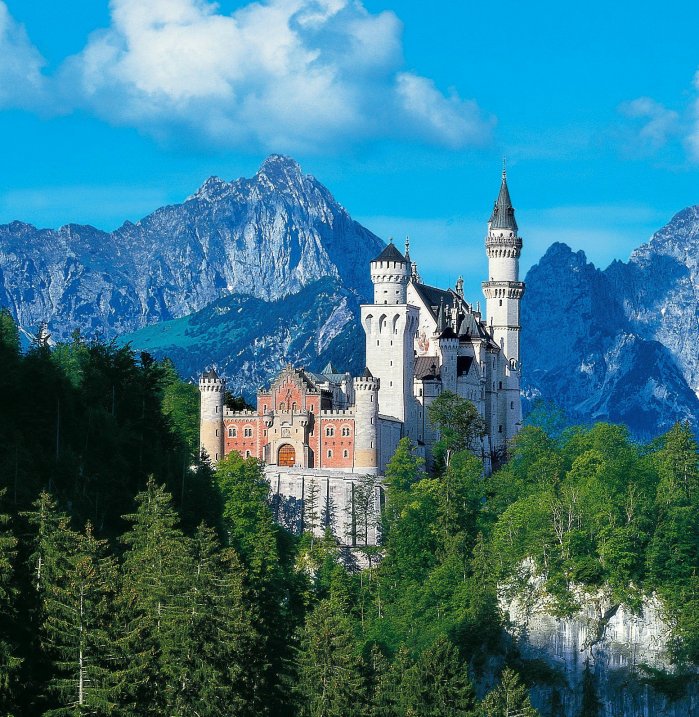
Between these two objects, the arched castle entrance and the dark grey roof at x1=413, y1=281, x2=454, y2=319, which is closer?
the arched castle entrance

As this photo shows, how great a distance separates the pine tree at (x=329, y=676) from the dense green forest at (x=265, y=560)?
0.37 feet

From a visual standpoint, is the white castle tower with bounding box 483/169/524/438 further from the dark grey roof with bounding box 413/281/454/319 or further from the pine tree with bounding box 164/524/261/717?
the pine tree with bounding box 164/524/261/717

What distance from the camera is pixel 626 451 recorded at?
13712cm

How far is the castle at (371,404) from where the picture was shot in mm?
140500

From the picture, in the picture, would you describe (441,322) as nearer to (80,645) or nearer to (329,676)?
(329,676)

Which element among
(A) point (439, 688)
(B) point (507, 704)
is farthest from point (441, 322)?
(B) point (507, 704)

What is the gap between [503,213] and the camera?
171750 mm

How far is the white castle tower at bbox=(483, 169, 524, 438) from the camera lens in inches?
6422

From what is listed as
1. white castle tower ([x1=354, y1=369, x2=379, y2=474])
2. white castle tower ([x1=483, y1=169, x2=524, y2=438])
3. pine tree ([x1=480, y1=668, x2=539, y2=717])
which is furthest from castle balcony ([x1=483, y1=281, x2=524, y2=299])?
pine tree ([x1=480, y1=668, x2=539, y2=717])

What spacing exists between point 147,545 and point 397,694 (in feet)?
45.3

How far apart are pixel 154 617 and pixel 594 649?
164 ft

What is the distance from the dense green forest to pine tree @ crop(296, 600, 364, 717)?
0.11m

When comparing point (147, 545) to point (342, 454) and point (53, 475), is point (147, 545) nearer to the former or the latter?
point (53, 475)

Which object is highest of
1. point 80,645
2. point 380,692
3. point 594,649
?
point 80,645
